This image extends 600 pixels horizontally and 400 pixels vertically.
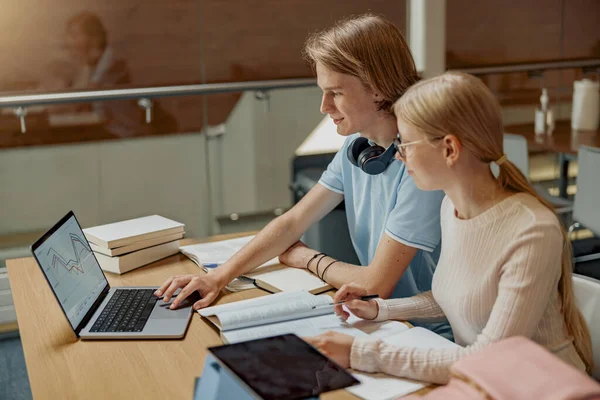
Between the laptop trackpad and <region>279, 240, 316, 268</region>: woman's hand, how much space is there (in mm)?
308

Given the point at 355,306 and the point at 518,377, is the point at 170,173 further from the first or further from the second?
the point at 518,377

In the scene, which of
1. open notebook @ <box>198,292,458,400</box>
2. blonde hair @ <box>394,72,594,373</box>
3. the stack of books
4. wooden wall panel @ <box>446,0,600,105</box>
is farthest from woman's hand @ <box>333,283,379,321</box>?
wooden wall panel @ <box>446,0,600,105</box>

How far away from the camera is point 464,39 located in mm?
4188

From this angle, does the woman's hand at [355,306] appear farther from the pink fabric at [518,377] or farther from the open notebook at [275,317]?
the pink fabric at [518,377]

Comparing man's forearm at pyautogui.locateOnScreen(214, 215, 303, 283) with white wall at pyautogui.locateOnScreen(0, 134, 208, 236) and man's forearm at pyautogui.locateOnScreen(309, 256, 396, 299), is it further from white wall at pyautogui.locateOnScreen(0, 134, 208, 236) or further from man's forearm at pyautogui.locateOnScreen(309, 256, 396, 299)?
white wall at pyautogui.locateOnScreen(0, 134, 208, 236)

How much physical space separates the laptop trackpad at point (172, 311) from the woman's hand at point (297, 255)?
0.31 meters

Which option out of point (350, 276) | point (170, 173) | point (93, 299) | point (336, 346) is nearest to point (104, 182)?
point (170, 173)

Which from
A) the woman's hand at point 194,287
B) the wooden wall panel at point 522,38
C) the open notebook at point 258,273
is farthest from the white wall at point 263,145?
the woman's hand at point 194,287

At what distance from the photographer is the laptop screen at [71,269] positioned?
1.52 metres

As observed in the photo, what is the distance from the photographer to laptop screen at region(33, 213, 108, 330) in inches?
59.7

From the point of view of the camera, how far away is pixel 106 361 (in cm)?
142

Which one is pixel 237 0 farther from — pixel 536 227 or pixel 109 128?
pixel 536 227

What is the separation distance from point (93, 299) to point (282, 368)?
77 centimetres

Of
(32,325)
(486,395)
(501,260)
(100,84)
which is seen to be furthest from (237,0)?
(486,395)
